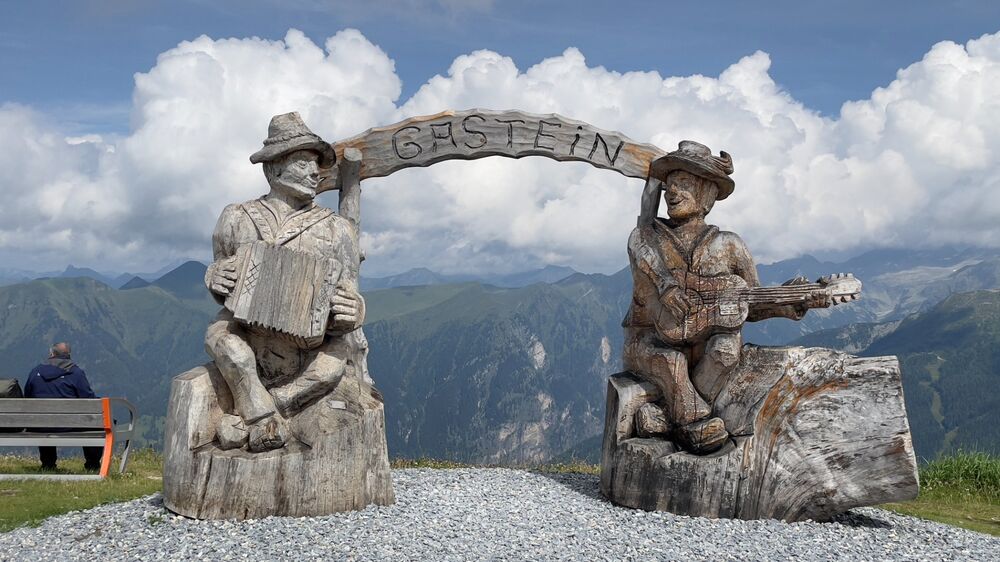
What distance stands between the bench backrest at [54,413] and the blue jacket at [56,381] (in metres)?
1.07

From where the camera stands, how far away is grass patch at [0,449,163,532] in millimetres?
7246

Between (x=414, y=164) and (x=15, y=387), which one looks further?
(x=15, y=387)

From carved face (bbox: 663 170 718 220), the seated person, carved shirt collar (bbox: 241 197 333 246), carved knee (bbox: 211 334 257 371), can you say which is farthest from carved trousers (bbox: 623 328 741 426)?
the seated person

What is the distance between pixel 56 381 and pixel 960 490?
10.4 metres

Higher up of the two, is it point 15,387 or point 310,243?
point 310,243

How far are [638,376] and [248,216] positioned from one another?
12.2 feet

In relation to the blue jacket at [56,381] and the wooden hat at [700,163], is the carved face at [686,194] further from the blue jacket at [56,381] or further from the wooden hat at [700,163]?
the blue jacket at [56,381]

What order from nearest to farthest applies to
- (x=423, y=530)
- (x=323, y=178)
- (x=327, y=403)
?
(x=423, y=530)
(x=327, y=403)
(x=323, y=178)

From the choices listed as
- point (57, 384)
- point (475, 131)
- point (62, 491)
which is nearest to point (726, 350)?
point (475, 131)

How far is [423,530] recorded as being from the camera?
6.50 metres

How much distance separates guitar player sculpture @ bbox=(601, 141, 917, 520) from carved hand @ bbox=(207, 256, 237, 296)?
11.3 ft

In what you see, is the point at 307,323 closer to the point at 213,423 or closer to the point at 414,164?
the point at 213,423

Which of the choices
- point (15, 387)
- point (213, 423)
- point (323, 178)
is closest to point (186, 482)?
point (213, 423)

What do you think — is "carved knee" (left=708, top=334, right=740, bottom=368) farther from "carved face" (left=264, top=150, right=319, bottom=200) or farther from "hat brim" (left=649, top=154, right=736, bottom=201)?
"carved face" (left=264, top=150, right=319, bottom=200)
